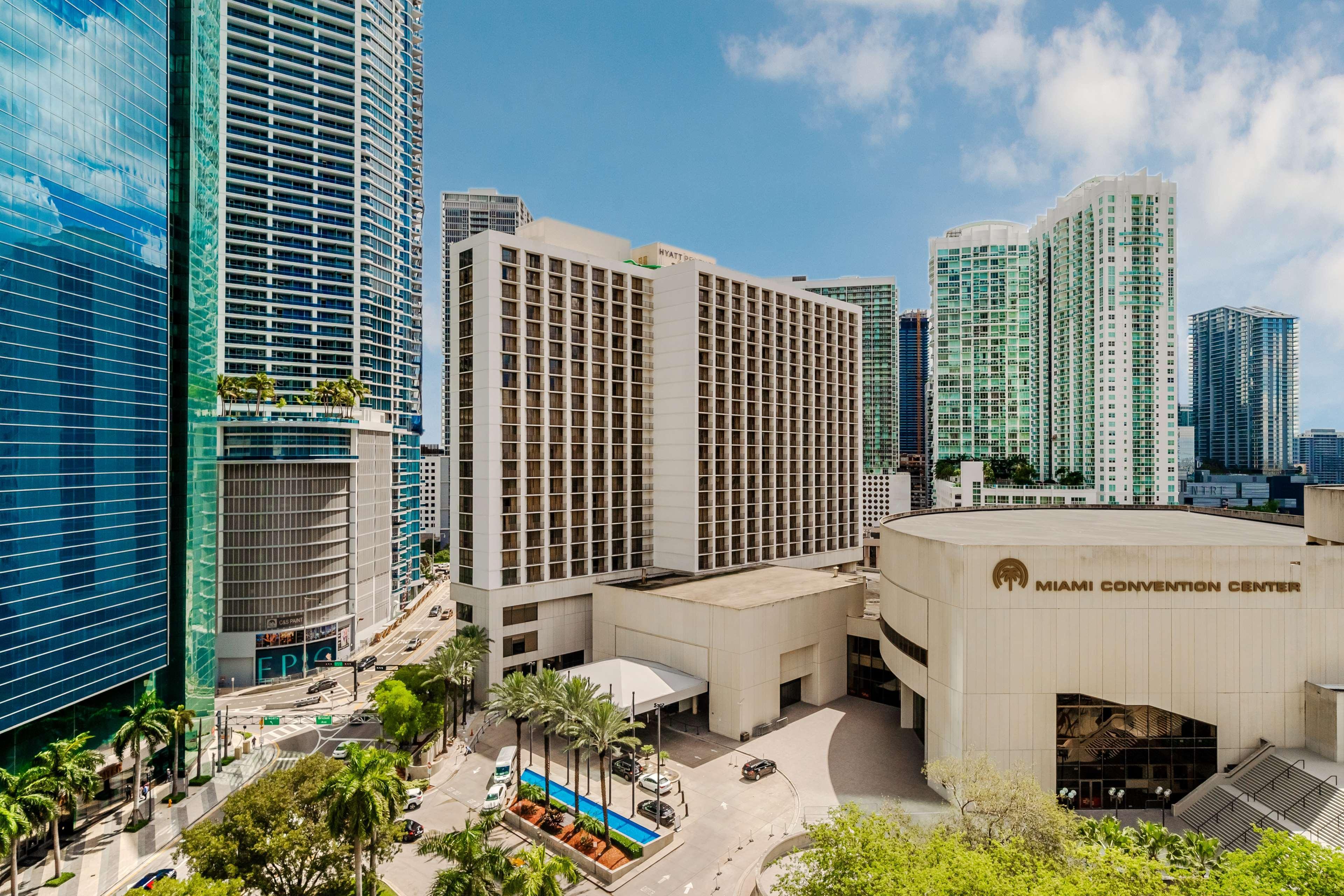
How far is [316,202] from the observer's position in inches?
4756

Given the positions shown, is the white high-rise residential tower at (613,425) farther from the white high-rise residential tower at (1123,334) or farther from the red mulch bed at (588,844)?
the white high-rise residential tower at (1123,334)

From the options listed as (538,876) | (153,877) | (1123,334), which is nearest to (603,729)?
(538,876)

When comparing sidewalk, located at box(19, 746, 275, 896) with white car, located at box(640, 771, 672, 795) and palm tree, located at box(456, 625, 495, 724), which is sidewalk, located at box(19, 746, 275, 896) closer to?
palm tree, located at box(456, 625, 495, 724)

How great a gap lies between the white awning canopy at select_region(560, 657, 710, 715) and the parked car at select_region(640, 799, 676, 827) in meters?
8.78

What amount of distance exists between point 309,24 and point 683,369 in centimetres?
9976

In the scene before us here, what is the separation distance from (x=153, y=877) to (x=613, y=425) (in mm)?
52931

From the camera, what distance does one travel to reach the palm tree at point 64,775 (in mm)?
41500

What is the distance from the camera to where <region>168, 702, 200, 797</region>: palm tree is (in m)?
53.0

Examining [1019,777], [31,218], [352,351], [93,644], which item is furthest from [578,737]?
[352,351]

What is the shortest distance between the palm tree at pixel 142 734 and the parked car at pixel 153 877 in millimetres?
10451

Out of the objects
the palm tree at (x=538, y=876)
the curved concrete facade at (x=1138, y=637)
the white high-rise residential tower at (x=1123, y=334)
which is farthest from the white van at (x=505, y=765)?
the white high-rise residential tower at (x=1123, y=334)

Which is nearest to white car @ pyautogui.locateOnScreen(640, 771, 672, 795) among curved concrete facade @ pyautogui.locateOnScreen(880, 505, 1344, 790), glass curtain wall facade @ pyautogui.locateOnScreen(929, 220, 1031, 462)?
curved concrete facade @ pyautogui.locateOnScreen(880, 505, 1344, 790)

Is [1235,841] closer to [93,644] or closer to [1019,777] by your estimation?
[1019,777]

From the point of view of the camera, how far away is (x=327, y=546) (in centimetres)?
8900
